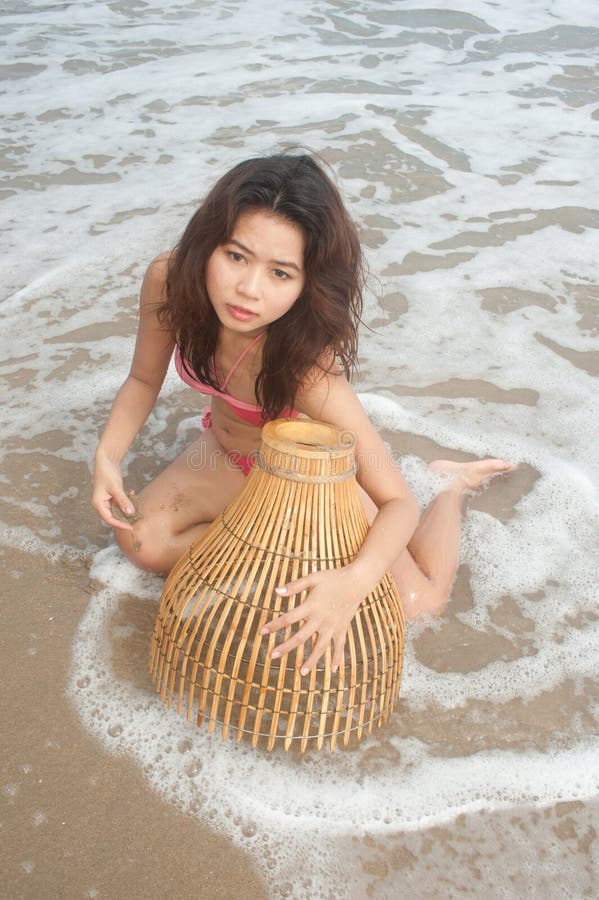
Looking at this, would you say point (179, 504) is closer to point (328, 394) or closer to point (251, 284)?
point (328, 394)

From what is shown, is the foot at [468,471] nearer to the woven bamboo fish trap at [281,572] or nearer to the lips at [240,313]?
the woven bamboo fish trap at [281,572]

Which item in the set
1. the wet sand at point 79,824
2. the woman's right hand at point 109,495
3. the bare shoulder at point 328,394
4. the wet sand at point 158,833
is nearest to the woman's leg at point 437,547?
the wet sand at point 158,833

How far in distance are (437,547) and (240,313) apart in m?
1.15

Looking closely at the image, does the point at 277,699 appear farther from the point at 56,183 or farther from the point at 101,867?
the point at 56,183

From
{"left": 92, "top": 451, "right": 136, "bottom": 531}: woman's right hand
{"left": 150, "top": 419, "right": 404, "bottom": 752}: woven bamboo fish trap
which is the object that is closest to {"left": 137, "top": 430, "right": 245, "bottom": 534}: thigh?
{"left": 92, "top": 451, "right": 136, "bottom": 531}: woman's right hand

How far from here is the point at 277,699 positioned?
5.99 ft

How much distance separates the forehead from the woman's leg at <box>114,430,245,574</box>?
0.84 m

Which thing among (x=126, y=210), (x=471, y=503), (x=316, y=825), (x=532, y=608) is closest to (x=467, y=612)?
(x=532, y=608)

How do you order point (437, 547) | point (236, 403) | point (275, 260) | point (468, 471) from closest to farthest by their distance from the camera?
point (275, 260)
point (236, 403)
point (437, 547)
point (468, 471)

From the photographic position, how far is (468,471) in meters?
3.13

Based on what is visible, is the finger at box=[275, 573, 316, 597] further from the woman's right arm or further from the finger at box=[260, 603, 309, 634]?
the woman's right arm

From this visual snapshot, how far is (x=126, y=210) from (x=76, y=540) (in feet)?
10.2

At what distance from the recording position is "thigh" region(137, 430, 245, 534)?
103 inches

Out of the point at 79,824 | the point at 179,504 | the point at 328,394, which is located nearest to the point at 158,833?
the point at 79,824
